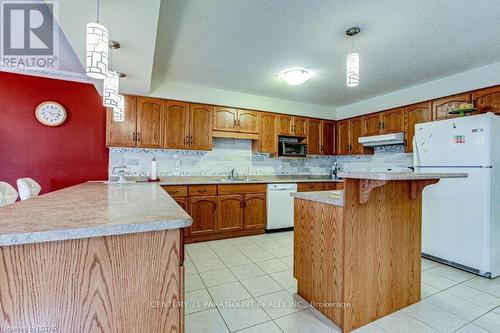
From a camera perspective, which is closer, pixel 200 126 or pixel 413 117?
pixel 413 117

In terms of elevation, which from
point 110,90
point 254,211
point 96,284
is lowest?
point 254,211

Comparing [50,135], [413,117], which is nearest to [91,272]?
[50,135]

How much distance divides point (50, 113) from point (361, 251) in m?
4.01

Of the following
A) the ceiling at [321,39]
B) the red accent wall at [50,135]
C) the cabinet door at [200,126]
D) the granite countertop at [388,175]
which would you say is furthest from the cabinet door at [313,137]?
the red accent wall at [50,135]

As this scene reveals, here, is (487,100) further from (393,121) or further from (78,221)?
(78,221)

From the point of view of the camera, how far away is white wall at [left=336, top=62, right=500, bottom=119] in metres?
2.87

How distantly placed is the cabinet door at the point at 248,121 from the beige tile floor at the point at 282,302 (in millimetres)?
2120

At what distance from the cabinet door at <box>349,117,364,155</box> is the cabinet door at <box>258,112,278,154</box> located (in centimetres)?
150

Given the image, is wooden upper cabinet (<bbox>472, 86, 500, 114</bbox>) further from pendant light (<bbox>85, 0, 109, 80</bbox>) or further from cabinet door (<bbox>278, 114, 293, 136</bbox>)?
pendant light (<bbox>85, 0, 109, 80</bbox>)

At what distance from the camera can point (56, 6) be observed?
5.18 ft

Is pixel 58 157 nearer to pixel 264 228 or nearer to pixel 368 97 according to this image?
pixel 264 228

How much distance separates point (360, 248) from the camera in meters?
1.67

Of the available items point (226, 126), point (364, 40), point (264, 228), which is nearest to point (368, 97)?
point (364, 40)

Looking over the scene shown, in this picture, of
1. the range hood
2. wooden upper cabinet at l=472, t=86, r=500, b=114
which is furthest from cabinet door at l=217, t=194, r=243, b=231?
wooden upper cabinet at l=472, t=86, r=500, b=114
